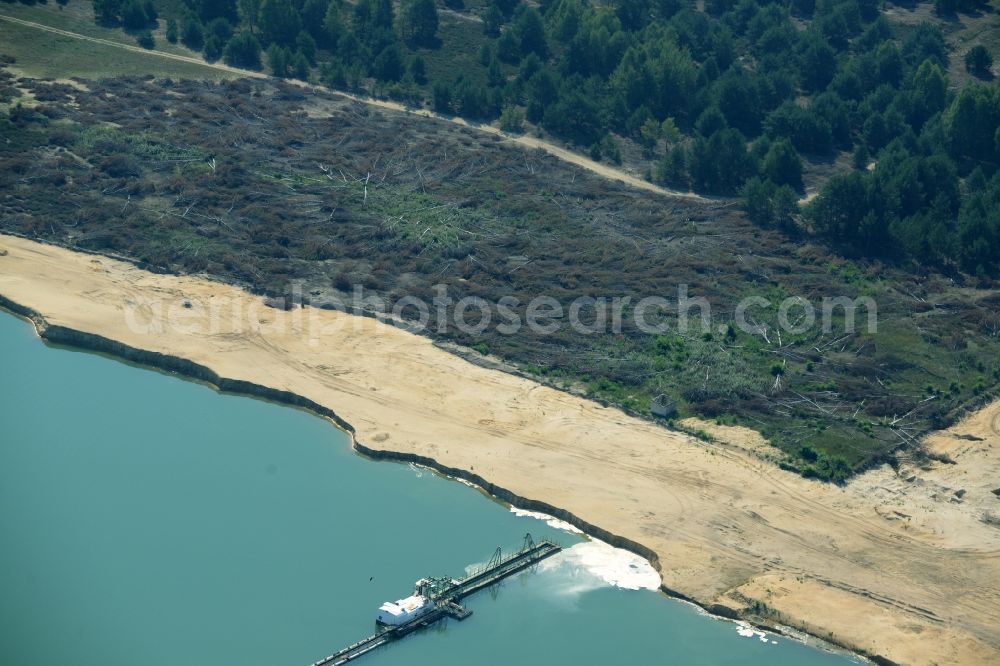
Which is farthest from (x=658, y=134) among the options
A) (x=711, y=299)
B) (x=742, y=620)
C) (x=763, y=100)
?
(x=742, y=620)

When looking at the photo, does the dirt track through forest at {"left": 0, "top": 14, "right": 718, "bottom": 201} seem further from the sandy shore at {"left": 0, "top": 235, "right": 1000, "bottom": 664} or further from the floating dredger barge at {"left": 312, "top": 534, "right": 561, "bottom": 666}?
the floating dredger barge at {"left": 312, "top": 534, "right": 561, "bottom": 666}

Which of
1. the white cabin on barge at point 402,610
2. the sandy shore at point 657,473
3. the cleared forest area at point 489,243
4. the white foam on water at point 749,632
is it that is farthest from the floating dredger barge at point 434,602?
the cleared forest area at point 489,243

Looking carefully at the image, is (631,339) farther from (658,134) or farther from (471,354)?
(658,134)

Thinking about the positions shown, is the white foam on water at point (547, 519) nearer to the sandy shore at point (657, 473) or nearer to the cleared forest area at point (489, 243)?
the sandy shore at point (657, 473)

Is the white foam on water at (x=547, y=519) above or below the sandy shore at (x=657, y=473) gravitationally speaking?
below

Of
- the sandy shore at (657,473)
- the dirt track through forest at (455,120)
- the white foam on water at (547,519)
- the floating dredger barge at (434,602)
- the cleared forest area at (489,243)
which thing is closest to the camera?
the floating dredger barge at (434,602)

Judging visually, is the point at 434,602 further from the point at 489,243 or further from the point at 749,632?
the point at 489,243
